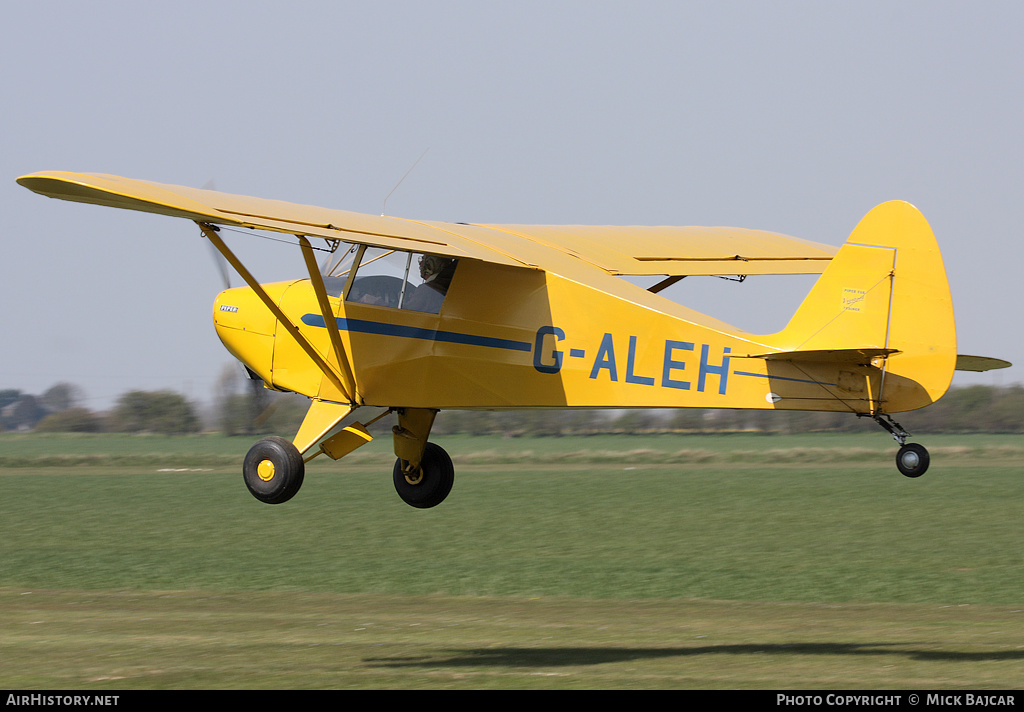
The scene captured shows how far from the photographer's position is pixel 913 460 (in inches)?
370

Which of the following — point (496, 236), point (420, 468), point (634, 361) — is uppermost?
point (496, 236)

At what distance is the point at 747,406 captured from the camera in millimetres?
9914

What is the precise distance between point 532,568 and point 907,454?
1665 cm

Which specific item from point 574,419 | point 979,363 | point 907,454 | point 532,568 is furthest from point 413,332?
point 574,419

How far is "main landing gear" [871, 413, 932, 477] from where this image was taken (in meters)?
9.35

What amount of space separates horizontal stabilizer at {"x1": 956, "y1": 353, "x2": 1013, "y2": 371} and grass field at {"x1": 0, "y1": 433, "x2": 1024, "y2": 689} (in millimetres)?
2961

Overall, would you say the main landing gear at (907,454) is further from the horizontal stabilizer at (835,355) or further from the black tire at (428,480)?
the black tire at (428,480)

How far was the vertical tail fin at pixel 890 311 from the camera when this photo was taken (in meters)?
9.31

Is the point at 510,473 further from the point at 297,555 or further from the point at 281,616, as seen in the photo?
the point at 281,616

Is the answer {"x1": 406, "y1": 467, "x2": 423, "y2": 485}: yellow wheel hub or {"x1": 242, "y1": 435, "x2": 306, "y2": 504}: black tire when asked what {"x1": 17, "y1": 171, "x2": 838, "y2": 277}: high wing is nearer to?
{"x1": 242, "y1": 435, "x2": 306, "y2": 504}: black tire

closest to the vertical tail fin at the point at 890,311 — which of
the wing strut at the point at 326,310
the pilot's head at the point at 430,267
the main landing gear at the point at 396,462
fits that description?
the pilot's head at the point at 430,267

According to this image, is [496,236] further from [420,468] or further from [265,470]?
[265,470]

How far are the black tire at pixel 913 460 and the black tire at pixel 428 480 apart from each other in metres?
5.22

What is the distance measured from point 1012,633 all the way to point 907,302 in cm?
845
